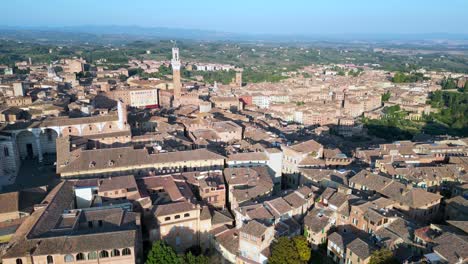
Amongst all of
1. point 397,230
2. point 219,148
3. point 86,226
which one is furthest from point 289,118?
point 86,226

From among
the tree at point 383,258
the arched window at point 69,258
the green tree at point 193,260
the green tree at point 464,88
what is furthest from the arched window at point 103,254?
the green tree at point 464,88

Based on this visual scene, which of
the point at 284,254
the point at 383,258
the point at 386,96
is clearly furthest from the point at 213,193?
the point at 386,96

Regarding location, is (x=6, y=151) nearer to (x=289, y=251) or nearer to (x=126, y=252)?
(x=126, y=252)

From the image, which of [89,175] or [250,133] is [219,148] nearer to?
[250,133]

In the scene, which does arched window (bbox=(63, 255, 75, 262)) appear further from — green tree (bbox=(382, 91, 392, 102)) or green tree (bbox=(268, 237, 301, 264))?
green tree (bbox=(382, 91, 392, 102))

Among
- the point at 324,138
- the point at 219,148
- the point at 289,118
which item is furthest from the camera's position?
the point at 289,118

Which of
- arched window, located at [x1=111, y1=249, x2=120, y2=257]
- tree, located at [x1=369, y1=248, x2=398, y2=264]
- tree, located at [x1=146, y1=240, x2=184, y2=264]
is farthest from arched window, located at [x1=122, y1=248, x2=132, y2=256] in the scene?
tree, located at [x1=369, y1=248, x2=398, y2=264]

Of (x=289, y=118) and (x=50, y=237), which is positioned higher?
(x=50, y=237)
